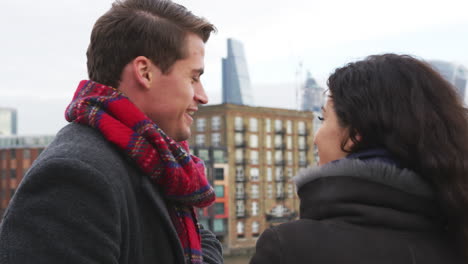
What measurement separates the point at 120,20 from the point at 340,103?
74 cm

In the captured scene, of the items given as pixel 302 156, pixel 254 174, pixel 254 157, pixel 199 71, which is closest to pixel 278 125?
pixel 254 157

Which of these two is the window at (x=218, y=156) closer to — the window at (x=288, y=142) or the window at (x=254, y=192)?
the window at (x=254, y=192)

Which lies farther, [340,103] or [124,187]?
[340,103]

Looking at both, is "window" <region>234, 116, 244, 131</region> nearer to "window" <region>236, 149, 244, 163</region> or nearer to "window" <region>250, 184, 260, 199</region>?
"window" <region>236, 149, 244, 163</region>

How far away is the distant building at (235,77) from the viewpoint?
59.4 m

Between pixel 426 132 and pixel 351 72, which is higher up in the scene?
pixel 351 72

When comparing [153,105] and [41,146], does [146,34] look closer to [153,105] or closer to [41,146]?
[153,105]

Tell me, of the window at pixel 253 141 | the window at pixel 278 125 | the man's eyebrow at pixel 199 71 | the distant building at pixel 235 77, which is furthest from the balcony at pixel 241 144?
the man's eyebrow at pixel 199 71

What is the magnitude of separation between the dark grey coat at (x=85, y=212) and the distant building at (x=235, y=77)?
187ft

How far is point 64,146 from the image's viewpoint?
1609 millimetres

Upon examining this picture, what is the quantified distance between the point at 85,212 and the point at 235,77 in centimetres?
5845

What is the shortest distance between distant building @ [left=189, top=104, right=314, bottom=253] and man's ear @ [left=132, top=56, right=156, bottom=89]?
37.2 m

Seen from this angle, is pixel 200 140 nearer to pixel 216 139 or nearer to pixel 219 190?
pixel 216 139

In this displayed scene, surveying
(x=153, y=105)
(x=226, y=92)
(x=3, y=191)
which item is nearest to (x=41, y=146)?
(x=3, y=191)
